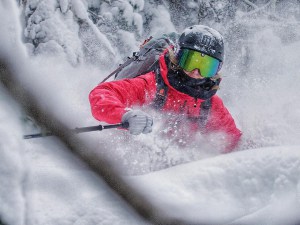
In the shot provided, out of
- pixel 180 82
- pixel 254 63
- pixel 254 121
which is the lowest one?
pixel 254 121

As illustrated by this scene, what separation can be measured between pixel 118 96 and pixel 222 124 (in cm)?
124

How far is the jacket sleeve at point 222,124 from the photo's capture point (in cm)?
379

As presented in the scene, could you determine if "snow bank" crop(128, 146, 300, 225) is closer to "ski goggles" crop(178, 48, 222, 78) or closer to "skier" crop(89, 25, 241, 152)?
"skier" crop(89, 25, 241, 152)

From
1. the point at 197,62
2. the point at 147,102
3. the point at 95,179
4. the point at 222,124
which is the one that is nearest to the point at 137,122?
the point at 147,102

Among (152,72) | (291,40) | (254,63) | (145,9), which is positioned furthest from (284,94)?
(152,72)

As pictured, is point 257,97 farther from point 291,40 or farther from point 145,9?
point 145,9

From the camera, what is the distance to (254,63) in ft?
30.5

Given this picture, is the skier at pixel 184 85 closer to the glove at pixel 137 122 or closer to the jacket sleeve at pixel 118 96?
the jacket sleeve at pixel 118 96

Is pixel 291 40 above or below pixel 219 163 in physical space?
above

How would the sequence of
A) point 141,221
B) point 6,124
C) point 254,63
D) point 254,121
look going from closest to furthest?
point 6,124
point 141,221
point 254,121
point 254,63

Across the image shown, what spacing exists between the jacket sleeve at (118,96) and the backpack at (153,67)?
80mm

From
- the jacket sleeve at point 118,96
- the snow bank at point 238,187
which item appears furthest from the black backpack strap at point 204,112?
the snow bank at point 238,187

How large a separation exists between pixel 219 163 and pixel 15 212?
82cm

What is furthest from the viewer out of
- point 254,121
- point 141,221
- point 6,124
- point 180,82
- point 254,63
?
point 254,63
